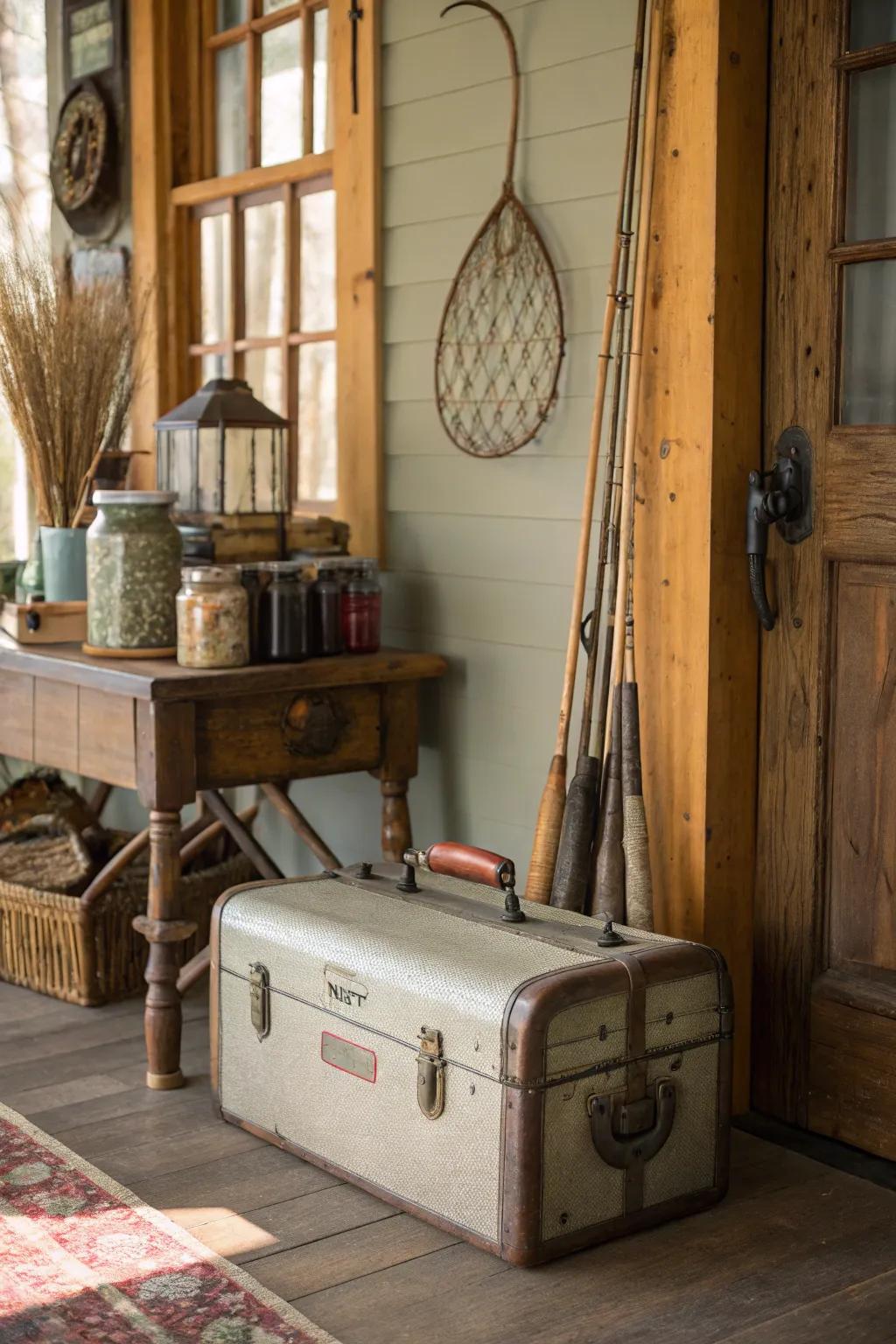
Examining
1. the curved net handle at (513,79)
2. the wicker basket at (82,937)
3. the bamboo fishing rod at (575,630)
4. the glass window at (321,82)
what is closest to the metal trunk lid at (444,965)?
the bamboo fishing rod at (575,630)

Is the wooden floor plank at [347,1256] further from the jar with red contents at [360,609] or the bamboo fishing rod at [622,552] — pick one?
the jar with red contents at [360,609]

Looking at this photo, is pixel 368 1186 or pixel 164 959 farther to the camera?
pixel 164 959

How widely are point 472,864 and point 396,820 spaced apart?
77 centimetres

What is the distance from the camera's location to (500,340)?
3137mm

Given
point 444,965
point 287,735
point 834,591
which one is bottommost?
point 444,965

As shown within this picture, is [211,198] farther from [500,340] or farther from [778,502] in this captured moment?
[778,502]

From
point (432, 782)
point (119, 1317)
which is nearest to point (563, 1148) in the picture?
point (119, 1317)

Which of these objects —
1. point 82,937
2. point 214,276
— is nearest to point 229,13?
point 214,276

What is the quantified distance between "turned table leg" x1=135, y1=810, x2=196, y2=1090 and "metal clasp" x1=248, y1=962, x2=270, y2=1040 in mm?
349

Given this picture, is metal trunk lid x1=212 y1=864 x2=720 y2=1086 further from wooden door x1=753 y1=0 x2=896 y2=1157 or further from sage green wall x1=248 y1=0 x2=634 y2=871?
sage green wall x1=248 y1=0 x2=634 y2=871

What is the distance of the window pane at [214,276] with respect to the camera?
4.00 meters

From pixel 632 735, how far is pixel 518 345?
2.69 feet

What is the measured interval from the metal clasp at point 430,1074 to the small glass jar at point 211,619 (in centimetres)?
93

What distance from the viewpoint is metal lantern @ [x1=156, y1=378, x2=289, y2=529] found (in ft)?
10.8
